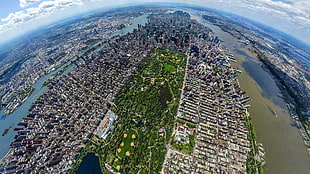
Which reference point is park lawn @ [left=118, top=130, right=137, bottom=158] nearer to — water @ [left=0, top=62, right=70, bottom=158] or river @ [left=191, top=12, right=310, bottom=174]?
river @ [left=191, top=12, right=310, bottom=174]

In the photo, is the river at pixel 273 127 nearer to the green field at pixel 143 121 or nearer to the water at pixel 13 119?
the green field at pixel 143 121

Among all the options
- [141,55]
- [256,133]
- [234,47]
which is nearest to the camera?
[256,133]

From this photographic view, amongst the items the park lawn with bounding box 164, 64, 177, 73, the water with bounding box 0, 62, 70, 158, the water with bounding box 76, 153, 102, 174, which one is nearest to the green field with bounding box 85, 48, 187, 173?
the park lawn with bounding box 164, 64, 177, 73

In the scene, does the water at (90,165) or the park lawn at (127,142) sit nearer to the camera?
the water at (90,165)

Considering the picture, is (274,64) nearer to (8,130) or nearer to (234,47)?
(234,47)

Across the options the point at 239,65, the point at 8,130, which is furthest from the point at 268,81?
the point at 8,130

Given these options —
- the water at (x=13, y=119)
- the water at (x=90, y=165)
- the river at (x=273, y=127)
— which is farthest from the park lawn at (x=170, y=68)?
the water at (x=13, y=119)
